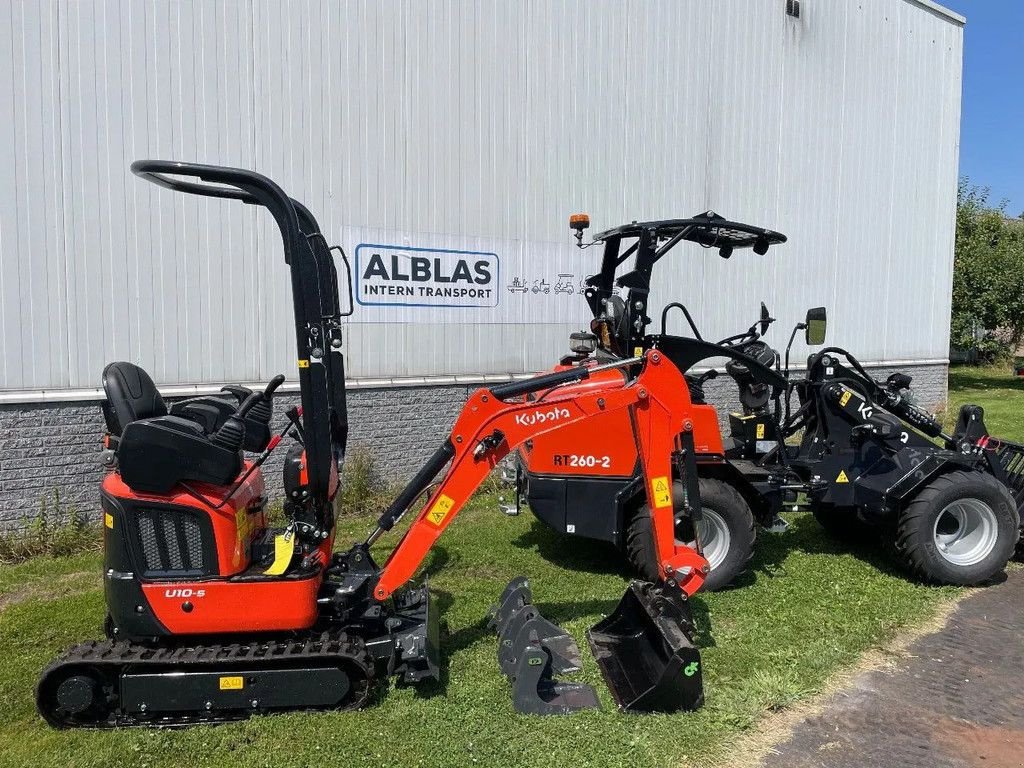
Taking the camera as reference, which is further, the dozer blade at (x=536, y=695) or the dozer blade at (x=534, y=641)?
the dozer blade at (x=534, y=641)

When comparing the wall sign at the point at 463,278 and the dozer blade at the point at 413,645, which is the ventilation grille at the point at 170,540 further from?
the wall sign at the point at 463,278

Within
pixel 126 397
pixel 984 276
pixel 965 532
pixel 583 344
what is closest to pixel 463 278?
pixel 583 344

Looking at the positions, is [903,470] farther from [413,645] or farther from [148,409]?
[148,409]

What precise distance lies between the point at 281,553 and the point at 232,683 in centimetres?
65

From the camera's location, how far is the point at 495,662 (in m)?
4.33

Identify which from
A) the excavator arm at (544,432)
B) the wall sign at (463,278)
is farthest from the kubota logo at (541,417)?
the wall sign at (463,278)

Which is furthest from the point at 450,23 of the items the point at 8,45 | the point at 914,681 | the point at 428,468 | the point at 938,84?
the point at 938,84

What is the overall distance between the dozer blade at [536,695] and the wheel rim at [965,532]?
3.27 m

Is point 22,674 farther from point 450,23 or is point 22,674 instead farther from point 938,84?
point 938,84

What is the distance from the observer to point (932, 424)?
5.72 m

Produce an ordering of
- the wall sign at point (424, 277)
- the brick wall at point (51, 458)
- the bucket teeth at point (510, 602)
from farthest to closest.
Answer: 1. the wall sign at point (424, 277)
2. the brick wall at point (51, 458)
3. the bucket teeth at point (510, 602)

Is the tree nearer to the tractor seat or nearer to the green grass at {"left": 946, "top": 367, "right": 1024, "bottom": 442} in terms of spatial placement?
the green grass at {"left": 946, "top": 367, "right": 1024, "bottom": 442}

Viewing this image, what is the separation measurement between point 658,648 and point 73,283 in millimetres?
5900

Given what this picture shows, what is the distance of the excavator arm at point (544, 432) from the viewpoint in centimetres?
403
